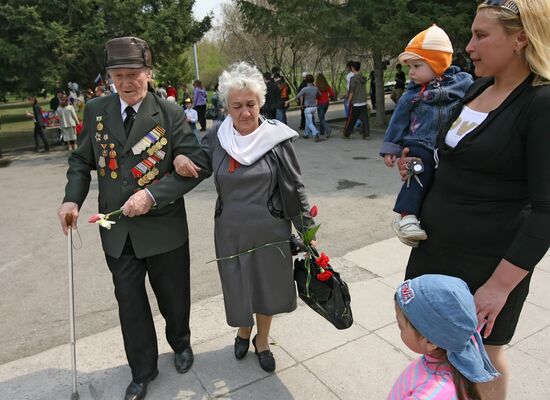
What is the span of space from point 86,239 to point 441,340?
5.27 meters

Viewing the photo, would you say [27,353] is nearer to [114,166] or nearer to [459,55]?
[114,166]

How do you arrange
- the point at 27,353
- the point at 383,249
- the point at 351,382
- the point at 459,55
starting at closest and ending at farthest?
the point at 351,382, the point at 27,353, the point at 383,249, the point at 459,55

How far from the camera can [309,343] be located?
3160mm

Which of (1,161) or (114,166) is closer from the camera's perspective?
(114,166)

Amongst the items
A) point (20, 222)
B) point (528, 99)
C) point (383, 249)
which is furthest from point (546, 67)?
point (20, 222)

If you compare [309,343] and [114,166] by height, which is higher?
[114,166]

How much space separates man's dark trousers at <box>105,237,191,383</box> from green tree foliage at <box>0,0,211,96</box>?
11.5 metres

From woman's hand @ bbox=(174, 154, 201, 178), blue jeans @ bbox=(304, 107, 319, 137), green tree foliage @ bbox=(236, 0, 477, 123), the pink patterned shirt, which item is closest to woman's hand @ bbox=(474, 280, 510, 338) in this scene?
the pink patterned shirt

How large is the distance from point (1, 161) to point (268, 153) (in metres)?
12.3

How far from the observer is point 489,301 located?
161 cm

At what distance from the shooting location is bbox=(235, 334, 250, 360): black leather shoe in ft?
9.95

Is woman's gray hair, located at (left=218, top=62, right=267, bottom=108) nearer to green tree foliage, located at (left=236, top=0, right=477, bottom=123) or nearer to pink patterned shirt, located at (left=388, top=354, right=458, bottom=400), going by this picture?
pink patterned shirt, located at (left=388, top=354, right=458, bottom=400)

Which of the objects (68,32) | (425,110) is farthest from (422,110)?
(68,32)

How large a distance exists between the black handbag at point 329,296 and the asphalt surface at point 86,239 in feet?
5.44
